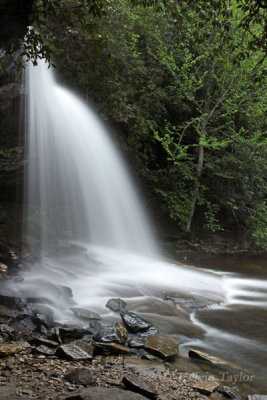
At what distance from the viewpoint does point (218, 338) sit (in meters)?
4.84

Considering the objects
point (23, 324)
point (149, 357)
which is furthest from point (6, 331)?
point (149, 357)

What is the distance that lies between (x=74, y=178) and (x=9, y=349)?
7918mm

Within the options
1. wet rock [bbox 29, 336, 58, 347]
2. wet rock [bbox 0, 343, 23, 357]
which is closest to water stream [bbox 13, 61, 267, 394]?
wet rock [bbox 29, 336, 58, 347]

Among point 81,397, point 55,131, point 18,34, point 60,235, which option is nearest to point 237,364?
point 81,397

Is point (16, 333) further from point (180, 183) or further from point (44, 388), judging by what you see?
point (180, 183)

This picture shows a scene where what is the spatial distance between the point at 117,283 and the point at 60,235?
381 cm

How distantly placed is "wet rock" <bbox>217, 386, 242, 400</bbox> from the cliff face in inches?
155

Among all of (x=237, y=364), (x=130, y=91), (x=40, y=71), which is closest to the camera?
(x=237, y=364)

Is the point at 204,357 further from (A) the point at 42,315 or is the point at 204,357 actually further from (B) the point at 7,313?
(B) the point at 7,313

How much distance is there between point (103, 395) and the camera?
2.53 metres

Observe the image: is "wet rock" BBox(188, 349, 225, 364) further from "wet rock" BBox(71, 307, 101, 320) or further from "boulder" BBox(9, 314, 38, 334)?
"boulder" BBox(9, 314, 38, 334)

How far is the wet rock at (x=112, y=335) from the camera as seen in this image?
4102mm

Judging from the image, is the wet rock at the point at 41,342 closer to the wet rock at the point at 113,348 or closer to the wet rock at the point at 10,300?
the wet rock at the point at 113,348

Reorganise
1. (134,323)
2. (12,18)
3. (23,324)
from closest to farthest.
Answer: (12,18)
(23,324)
(134,323)
